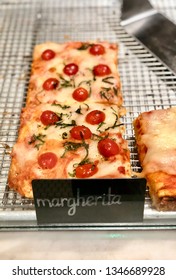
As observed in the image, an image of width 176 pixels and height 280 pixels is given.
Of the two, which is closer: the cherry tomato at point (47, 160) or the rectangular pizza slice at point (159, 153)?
the rectangular pizza slice at point (159, 153)

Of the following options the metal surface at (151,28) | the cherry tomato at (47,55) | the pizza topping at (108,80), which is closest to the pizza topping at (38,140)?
the pizza topping at (108,80)

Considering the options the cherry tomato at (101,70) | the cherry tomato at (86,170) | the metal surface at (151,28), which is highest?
the metal surface at (151,28)

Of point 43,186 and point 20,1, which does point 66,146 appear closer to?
point 43,186

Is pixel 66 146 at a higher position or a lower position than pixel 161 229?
higher

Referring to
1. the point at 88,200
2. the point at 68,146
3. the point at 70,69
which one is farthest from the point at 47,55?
the point at 88,200

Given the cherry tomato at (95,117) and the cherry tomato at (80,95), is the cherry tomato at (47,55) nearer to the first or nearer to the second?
the cherry tomato at (80,95)

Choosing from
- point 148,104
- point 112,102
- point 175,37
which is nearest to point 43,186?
point 112,102

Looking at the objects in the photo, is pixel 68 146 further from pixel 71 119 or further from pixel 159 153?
pixel 159 153
